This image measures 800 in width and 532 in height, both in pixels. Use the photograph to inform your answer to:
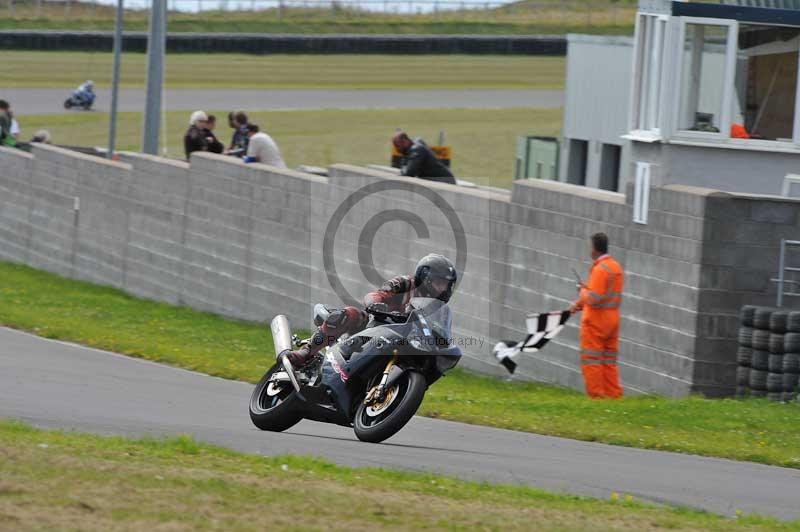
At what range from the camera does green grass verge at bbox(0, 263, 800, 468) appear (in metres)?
12.7

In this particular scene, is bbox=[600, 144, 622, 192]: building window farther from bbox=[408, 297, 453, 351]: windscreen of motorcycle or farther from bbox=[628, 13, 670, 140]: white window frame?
bbox=[408, 297, 453, 351]: windscreen of motorcycle

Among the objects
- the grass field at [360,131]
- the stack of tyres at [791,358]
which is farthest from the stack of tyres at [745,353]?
the grass field at [360,131]

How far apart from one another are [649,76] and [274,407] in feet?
25.9

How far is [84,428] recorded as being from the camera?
35.5ft

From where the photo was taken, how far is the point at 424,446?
11352 millimetres

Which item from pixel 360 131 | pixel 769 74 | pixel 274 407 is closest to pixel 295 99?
pixel 360 131

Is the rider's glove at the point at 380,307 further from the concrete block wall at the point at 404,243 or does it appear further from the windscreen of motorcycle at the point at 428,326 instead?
the concrete block wall at the point at 404,243

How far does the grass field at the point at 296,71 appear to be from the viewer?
49.8 meters

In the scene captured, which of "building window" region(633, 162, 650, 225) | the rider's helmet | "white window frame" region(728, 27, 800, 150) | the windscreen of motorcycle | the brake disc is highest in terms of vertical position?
"white window frame" region(728, 27, 800, 150)

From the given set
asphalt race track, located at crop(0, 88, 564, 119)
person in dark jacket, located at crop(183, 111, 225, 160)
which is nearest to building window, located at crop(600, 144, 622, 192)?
person in dark jacket, located at crop(183, 111, 225, 160)

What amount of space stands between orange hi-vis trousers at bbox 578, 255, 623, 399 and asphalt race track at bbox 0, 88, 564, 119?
106 feet

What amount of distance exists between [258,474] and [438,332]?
253 centimetres

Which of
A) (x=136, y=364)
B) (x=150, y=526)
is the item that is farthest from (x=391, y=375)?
(x=136, y=364)

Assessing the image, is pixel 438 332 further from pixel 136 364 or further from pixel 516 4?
pixel 516 4
